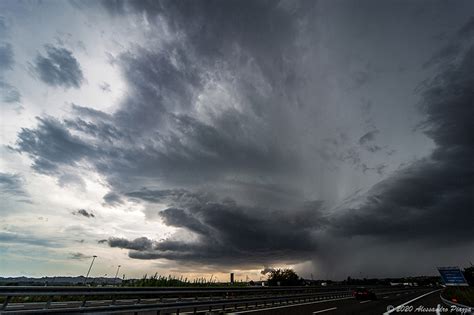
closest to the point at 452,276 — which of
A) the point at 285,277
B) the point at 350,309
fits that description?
the point at 350,309

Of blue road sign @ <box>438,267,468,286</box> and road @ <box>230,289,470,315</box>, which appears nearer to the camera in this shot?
road @ <box>230,289,470,315</box>

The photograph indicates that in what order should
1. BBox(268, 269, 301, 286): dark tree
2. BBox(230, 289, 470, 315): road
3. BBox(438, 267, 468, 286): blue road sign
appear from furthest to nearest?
BBox(268, 269, 301, 286): dark tree, BBox(438, 267, 468, 286): blue road sign, BBox(230, 289, 470, 315): road

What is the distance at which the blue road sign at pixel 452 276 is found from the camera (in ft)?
94.0

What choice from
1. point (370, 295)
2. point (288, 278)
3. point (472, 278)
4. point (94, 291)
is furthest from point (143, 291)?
point (472, 278)

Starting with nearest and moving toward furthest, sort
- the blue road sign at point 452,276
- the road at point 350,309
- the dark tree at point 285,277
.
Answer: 1. the road at point 350,309
2. the blue road sign at point 452,276
3. the dark tree at point 285,277

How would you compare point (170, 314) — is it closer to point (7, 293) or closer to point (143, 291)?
point (143, 291)

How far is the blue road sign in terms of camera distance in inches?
1128

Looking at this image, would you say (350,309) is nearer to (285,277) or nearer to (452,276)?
(452,276)

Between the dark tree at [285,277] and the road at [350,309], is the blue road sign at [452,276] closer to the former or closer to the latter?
the road at [350,309]

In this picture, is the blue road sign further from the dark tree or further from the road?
the dark tree

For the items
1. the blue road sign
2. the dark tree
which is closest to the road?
the blue road sign

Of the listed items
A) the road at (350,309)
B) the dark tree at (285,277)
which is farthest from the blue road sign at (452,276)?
the dark tree at (285,277)

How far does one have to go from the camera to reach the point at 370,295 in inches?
1118

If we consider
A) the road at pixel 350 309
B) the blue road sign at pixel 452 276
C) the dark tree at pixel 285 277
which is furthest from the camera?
the dark tree at pixel 285 277
